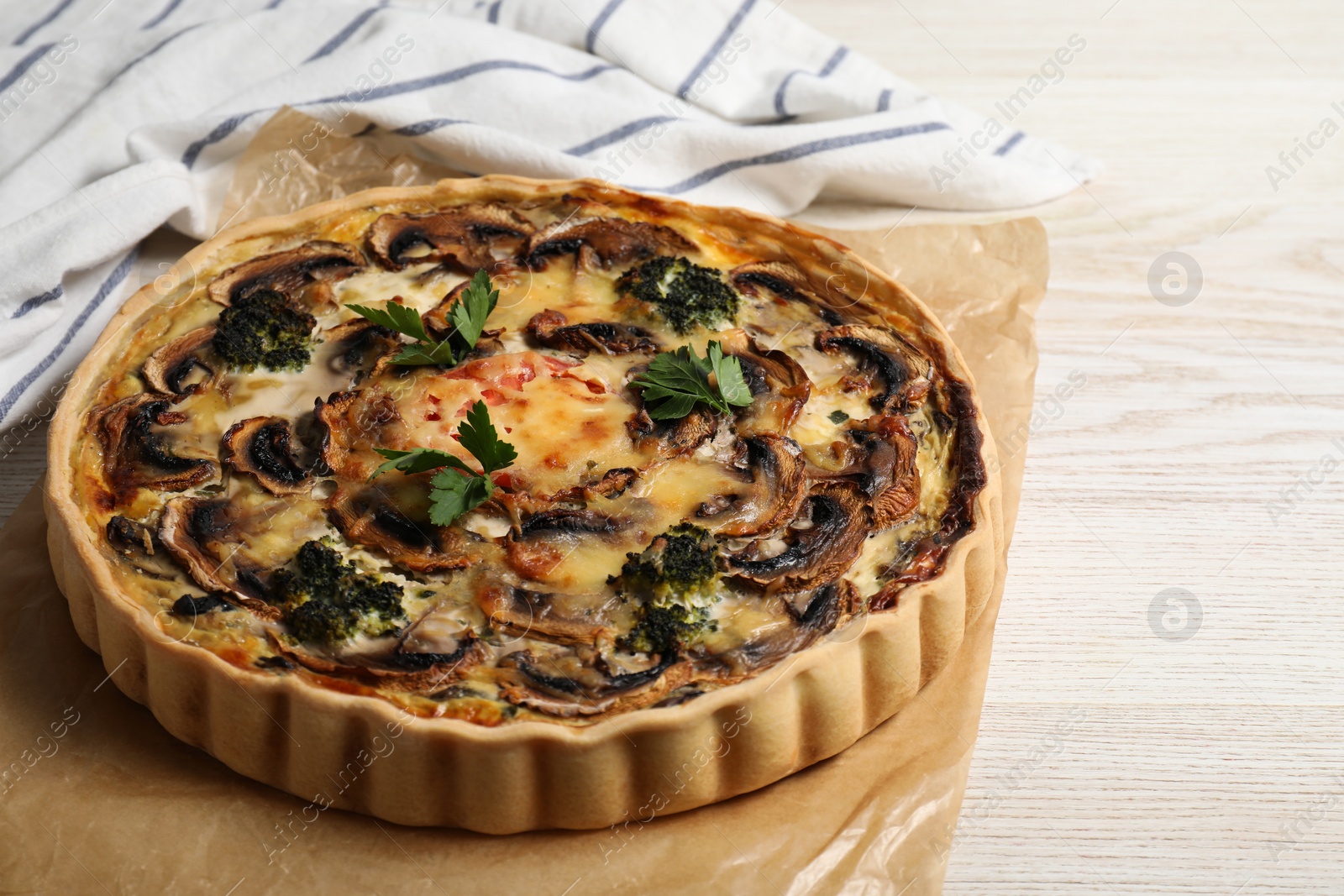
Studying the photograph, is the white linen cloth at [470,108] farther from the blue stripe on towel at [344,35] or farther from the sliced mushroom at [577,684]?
the sliced mushroom at [577,684]

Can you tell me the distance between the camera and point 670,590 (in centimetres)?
334

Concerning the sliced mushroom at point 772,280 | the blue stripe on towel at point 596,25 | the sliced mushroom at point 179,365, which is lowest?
the sliced mushroom at point 772,280

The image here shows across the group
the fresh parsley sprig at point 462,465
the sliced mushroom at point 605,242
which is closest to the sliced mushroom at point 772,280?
the sliced mushroom at point 605,242

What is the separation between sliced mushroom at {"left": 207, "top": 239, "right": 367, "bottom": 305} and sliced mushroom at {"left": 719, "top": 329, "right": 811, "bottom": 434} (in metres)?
1.33

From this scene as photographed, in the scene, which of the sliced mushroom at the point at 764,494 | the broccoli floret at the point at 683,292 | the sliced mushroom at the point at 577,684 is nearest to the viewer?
the sliced mushroom at the point at 577,684

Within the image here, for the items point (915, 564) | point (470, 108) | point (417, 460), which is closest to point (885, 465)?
point (915, 564)

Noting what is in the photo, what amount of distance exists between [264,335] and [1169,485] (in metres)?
3.07

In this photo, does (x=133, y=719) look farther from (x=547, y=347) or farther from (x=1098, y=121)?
(x=1098, y=121)

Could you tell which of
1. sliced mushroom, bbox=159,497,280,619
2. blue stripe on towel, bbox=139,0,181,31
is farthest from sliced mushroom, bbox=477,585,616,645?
blue stripe on towel, bbox=139,0,181,31

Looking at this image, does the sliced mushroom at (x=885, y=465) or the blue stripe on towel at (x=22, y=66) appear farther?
the blue stripe on towel at (x=22, y=66)

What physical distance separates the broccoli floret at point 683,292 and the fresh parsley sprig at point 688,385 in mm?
319

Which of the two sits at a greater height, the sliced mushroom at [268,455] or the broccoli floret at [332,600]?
the sliced mushroom at [268,455]

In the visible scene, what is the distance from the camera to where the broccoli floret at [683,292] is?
13.6 feet

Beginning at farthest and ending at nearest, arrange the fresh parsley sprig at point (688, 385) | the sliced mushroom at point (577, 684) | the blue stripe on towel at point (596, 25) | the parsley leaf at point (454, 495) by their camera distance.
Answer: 1. the blue stripe on towel at point (596, 25)
2. the fresh parsley sprig at point (688, 385)
3. the parsley leaf at point (454, 495)
4. the sliced mushroom at point (577, 684)
